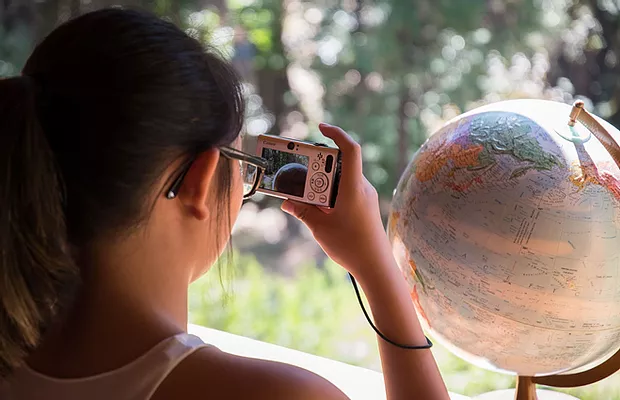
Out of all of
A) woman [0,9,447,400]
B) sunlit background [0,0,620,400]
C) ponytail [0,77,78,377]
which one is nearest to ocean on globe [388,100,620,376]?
woman [0,9,447,400]

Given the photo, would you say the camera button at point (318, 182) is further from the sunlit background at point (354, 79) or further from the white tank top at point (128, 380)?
the sunlit background at point (354, 79)

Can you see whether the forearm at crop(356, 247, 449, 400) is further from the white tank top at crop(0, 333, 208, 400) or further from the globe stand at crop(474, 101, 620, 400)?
the white tank top at crop(0, 333, 208, 400)

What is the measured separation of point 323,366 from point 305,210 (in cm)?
41

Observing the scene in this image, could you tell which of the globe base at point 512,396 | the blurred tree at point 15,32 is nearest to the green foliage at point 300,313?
the globe base at point 512,396

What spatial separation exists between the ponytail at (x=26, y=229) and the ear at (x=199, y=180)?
0.41ft

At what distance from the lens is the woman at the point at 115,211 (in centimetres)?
64

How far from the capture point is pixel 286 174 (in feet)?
2.86

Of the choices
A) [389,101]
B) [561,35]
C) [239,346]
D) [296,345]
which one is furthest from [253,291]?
[561,35]

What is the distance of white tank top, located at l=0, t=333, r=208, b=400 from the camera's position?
2.12 feet

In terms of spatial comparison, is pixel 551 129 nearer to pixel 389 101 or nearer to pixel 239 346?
pixel 239 346

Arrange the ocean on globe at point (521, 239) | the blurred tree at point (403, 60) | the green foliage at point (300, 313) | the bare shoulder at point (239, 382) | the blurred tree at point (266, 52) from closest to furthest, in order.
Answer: the bare shoulder at point (239, 382) → the ocean on globe at point (521, 239) → the green foliage at point (300, 313) → the blurred tree at point (403, 60) → the blurred tree at point (266, 52)

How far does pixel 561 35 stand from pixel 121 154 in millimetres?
1646

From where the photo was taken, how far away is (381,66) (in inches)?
89.7

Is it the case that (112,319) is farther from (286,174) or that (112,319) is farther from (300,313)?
(300,313)
